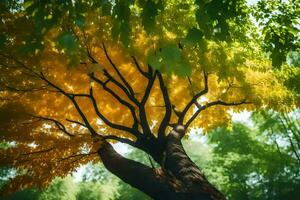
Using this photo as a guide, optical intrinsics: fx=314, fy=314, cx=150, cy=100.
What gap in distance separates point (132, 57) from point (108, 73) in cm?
76

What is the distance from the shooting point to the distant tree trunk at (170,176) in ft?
20.4

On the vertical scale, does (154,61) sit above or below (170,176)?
below

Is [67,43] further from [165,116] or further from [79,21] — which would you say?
[165,116]

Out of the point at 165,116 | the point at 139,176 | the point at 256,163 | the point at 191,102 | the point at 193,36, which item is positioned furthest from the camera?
the point at 256,163

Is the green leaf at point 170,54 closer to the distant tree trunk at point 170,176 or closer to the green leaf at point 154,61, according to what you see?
the green leaf at point 154,61

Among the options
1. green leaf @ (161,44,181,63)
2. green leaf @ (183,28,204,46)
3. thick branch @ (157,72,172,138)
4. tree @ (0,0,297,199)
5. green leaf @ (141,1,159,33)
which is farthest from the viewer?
thick branch @ (157,72,172,138)

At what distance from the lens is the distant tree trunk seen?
623 centimetres

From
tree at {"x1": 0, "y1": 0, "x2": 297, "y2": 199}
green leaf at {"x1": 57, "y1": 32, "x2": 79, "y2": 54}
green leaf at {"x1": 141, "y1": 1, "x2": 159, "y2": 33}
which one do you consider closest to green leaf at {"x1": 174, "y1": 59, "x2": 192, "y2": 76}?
green leaf at {"x1": 141, "y1": 1, "x2": 159, "y2": 33}

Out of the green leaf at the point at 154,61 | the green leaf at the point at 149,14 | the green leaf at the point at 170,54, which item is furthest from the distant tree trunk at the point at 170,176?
the green leaf at the point at 170,54

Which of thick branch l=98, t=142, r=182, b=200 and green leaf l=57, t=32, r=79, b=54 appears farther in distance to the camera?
thick branch l=98, t=142, r=182, b=200

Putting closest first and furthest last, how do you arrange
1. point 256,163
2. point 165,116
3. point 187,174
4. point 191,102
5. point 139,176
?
point 187,174, point 139,176, point 165,116, point 191,102, point 256,163

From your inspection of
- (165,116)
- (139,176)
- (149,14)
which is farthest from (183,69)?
(165,116)

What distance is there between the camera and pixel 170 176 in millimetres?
6660

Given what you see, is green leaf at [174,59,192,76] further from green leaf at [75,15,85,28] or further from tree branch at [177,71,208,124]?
tree branch at [177,71,208,124]
